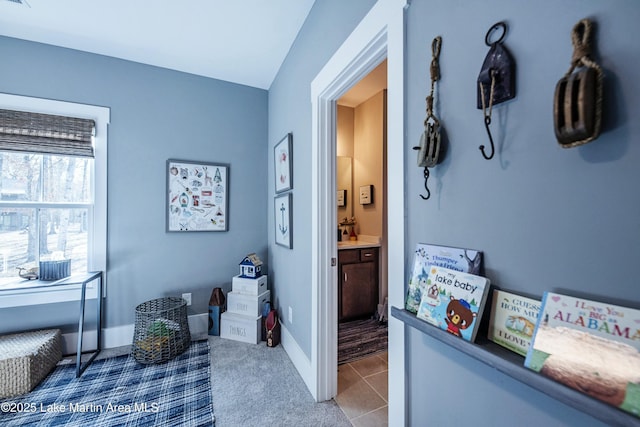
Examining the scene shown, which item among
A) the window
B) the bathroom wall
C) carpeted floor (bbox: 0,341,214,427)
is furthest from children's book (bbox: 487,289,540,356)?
the window

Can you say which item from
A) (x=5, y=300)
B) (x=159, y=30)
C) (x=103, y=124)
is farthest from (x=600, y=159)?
(x=5, y=300)

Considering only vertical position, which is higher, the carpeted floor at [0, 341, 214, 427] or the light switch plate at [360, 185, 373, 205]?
the light switch plate at [360, 185, 373, 205]

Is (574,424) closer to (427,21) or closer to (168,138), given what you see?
(427,21)

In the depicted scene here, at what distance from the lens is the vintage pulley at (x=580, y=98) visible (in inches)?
19.9

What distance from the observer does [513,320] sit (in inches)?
26.5

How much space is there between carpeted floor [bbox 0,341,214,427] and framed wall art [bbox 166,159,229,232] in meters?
1.25

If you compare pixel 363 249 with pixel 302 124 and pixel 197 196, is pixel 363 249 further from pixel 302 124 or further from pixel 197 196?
pixel 197 196

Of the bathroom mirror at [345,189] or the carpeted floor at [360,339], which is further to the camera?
the bathroom mirror at [345,189]

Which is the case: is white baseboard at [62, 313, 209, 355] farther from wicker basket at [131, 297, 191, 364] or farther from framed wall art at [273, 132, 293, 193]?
framed wall art at [273, 132, 293, 193]

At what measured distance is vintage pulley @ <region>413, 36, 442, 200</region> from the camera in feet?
2.82

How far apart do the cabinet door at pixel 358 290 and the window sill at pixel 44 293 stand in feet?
7.60

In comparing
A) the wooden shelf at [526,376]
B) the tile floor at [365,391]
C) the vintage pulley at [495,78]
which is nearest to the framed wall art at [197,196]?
the tile floor at [365,391]

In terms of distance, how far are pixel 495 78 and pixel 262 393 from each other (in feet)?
6.87

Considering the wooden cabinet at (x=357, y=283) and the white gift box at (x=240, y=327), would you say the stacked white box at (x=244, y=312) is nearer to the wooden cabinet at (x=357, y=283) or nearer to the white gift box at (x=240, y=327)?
the white gift box at (x=240, y=327)
